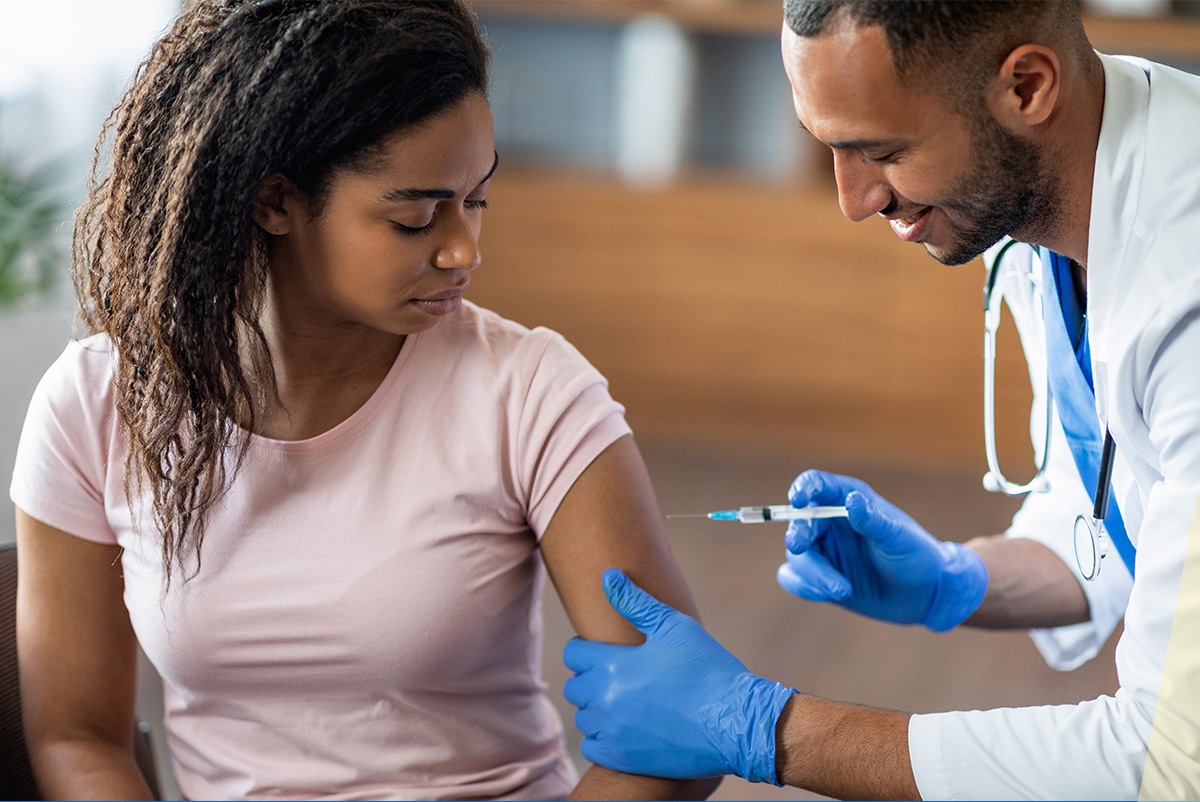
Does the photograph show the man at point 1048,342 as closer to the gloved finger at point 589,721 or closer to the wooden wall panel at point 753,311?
the gloved finger at point 589,721

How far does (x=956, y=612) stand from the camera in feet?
4.77

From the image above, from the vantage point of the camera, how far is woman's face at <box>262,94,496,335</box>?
114 centimetres

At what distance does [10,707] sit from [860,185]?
976 millimetres

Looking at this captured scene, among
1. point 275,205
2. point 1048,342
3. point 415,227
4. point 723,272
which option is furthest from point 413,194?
point 723,272

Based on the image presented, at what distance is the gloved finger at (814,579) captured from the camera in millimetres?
1374

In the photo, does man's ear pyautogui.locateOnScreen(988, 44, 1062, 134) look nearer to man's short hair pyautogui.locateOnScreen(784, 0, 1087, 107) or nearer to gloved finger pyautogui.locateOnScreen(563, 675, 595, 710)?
man's short hair pyautogui.locateOnScreen(784, 0, 1087, 107)

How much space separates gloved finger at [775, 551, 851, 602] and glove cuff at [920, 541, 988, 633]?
4.7 inches

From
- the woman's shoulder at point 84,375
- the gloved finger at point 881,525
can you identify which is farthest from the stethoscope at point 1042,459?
the woman's shoulder at point 84,375

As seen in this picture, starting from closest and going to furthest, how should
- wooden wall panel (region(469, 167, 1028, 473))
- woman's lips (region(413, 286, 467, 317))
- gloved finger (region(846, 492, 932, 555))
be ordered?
woman's lips (region(413, 286, 467, 317)), gloved finger (region(846, 492, 932, 555)), wooden wall panel (region(469, 167, 1028, 473))

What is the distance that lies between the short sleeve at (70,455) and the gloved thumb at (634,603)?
506 mm

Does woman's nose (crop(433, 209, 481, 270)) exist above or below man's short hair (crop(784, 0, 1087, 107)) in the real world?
below

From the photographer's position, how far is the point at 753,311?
4164 millimetres

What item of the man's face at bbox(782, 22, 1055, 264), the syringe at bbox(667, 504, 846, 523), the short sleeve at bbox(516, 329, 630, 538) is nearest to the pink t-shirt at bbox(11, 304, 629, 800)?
the short sleeve at bbox(516, 329, 630, 538)

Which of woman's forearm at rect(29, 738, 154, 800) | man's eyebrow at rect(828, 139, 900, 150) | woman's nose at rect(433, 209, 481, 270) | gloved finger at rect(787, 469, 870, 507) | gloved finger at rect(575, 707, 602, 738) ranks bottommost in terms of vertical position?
woman's forearm at rect(29, 738, 154, 800)
